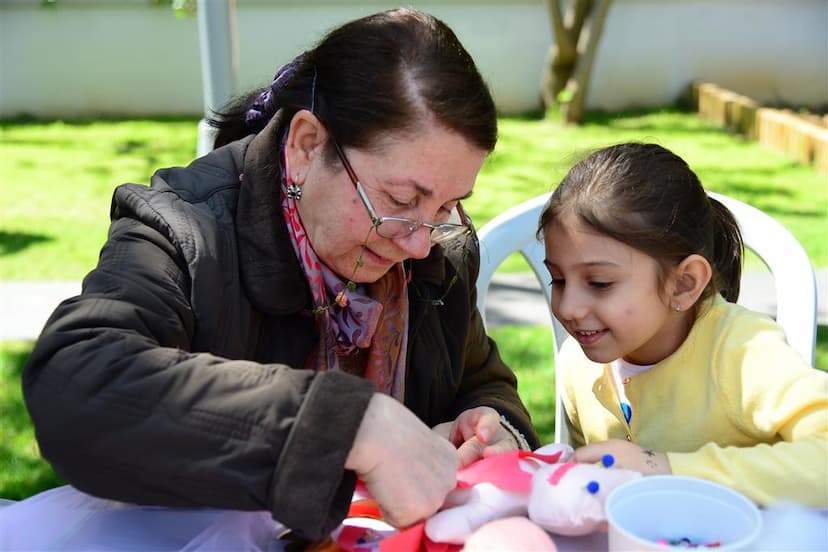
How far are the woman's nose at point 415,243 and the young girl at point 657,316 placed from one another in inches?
10.1

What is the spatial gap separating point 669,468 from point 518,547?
327 millimetres

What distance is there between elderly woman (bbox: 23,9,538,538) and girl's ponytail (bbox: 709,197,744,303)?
1.63ft

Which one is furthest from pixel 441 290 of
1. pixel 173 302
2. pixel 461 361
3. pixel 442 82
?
pixel 173 302

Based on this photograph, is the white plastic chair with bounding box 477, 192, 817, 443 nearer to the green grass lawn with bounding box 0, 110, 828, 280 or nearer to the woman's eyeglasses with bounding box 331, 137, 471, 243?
the woman's eyeglasses with bounding box 331, 137, 471, 243

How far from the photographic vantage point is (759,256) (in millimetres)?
2432

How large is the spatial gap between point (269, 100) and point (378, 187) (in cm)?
36

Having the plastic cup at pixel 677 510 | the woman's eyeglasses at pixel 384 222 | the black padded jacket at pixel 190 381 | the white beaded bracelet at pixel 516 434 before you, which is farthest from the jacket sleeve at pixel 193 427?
the white beaded bracelet at pixel 516 434

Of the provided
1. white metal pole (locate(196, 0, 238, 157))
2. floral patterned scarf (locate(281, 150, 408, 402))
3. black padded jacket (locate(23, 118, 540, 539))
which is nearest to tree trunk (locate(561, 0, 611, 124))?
white metal pole (locate(196, 0, 238, 157))

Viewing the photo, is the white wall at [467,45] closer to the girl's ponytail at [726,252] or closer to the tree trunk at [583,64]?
the tree trunk at [583,64]

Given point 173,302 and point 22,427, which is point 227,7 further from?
point 173,302

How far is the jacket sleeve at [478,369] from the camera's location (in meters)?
2.12

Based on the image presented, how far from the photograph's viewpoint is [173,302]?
5.11ft

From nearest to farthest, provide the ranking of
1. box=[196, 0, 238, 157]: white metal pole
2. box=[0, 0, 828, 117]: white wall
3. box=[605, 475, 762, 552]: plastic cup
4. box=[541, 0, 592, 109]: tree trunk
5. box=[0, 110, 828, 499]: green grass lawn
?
box=[605, 475, 762, 552]: plastic cup
box=[196, 0, 238, 157]: white metal pole
box=[0, 110, 828, 499]: green grass lawn
box=[541, 0, 592, 109]: tree trunk
box=[0, 0, 828, 117]: white wall

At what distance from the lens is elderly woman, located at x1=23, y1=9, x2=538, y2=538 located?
1264 millimetres
